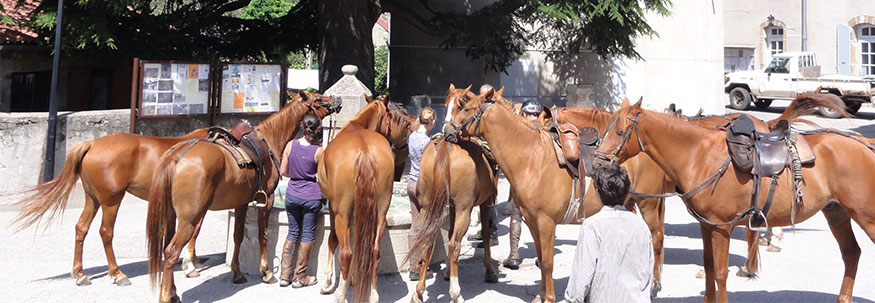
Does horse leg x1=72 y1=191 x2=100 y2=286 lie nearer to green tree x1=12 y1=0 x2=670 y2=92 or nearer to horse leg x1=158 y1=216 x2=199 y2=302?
horse leg x1=158 y1=216 x2=199 y2=302

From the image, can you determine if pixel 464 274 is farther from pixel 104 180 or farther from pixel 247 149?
pixel 104 180

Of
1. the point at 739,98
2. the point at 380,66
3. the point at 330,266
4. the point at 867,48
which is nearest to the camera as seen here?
the point at 330,266

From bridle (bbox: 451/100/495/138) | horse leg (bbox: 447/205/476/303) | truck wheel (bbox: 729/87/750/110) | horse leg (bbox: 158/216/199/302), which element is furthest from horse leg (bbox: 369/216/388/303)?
truck wheel (bbox: 729/87/750/110)

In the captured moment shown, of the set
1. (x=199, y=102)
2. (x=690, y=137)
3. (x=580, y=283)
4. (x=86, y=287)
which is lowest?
(x=86, y=287)

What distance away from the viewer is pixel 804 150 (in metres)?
6.60

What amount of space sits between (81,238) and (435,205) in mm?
3804

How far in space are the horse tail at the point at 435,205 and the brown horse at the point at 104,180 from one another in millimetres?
2386

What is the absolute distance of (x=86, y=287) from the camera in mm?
7711

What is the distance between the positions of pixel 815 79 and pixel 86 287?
83.7 ft

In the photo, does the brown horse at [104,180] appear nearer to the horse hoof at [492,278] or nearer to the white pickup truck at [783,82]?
the horse hoof at [492,278]

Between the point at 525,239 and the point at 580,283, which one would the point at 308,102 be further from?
the point at 580,283

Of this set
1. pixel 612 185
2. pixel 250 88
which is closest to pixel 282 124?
pixel 612 185

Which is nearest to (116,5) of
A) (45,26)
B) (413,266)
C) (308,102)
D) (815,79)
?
(45,26)

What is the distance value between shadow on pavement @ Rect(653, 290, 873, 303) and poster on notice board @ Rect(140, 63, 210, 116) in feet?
29.0
